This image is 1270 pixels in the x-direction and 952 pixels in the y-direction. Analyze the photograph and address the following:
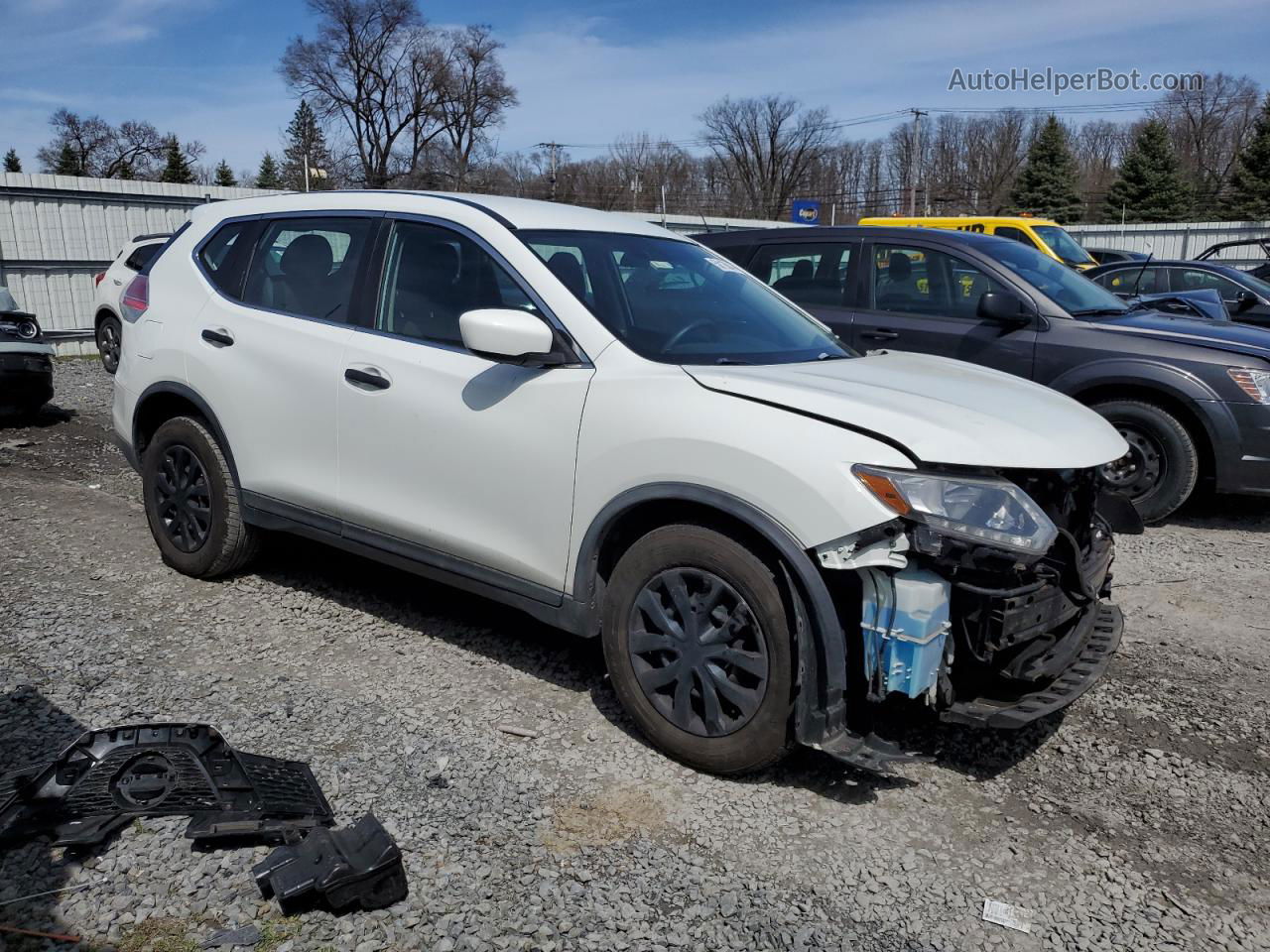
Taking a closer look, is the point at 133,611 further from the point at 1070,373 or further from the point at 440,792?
the point at 1070,373

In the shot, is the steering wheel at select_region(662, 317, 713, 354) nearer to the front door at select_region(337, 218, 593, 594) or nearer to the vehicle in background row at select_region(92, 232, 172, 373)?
the front door at select_region(337, 218, 593, 594)

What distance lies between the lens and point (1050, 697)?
3256mm

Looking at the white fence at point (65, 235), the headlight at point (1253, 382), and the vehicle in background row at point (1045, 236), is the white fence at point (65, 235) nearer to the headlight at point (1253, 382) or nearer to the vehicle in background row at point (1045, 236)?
the vehicle in background row at point (1045, 236)

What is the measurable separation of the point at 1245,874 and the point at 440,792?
7.86 ft

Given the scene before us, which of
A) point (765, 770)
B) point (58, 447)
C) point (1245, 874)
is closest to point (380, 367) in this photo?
point (765, 770)

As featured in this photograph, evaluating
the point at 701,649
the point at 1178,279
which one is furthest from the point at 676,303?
the point at 1178,279

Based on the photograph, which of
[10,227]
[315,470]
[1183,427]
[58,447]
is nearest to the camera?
[315,470]

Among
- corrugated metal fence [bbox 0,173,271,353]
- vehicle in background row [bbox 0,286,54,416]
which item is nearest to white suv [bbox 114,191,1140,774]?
vehicle in background row [bbox 0,286,54,416]

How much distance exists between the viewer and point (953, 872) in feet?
9.80

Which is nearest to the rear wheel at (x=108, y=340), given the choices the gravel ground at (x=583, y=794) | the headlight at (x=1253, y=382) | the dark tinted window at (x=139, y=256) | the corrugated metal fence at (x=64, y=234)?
the dark tinted window at (x=139, y=256)

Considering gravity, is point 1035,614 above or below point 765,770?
above

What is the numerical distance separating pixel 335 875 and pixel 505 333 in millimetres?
1751

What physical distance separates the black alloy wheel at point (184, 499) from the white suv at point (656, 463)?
0.13 ft

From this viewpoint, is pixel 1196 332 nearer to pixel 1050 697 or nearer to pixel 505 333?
pixel 1050 697
